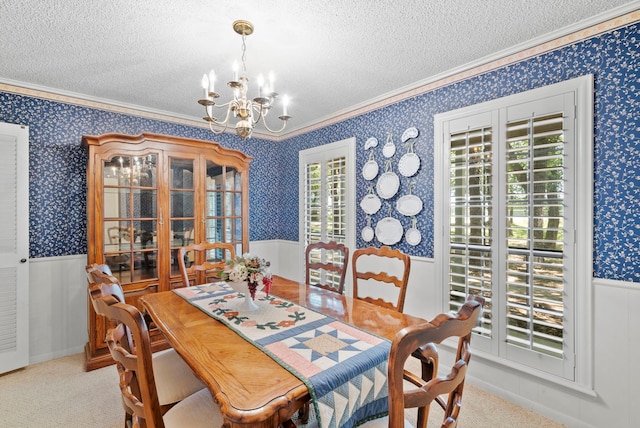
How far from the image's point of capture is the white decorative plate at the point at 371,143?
3070 mm

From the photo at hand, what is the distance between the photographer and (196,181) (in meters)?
3.11

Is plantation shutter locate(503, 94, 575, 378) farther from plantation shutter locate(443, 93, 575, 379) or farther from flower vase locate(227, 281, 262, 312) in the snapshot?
flower vase locate(227, 281, 262, 312)

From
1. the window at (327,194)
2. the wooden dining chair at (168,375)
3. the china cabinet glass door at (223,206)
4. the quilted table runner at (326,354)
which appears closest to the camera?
the quilted table runner at (326,354)

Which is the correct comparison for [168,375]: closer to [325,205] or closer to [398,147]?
[325,205]

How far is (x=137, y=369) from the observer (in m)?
0.95

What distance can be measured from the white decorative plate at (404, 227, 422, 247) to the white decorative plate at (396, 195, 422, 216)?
16 cm

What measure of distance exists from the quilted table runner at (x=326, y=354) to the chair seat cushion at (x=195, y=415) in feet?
1.07

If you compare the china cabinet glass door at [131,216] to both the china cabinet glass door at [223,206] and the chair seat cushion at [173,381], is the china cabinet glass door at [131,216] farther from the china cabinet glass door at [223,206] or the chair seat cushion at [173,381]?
the chair seat cushion at [173,381]

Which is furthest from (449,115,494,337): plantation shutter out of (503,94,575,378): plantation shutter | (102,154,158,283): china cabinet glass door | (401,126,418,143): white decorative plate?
(102,154,158,283): china cabinet glass door

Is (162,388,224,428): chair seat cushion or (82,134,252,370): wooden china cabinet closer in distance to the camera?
(162,388,224,428): chair seat cushion

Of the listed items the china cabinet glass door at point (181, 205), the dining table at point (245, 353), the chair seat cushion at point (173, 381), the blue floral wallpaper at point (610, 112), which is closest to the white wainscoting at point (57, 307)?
the china cabinet glass door at point (181, 205)

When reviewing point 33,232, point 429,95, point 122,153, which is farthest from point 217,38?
point 33,232

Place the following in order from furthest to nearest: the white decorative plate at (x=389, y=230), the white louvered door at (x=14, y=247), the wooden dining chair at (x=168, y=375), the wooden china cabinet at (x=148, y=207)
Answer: the white decorative plate at (x=389, y=230)
the wooden china cabinet at (x=148, y=207)
the white louvered door at (x=14, y=247)
the wooden dining chair at (x=168, y=375)

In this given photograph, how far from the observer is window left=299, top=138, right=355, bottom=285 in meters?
3.34
